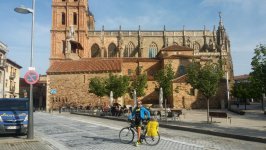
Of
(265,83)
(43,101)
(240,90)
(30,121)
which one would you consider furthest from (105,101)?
(30,121)

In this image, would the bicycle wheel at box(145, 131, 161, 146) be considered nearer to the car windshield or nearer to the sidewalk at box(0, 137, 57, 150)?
the sidewalk at box(0, 137, 57, 150)

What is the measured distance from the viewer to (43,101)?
7075 cm

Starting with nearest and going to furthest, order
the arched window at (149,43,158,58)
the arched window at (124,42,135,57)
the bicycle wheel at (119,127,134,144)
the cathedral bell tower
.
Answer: the bicycle wheel at (119,127,134,144)
the cathedral bell tower
the arched window at (124,42,135,57)
the arched window at (149,43,158,58)

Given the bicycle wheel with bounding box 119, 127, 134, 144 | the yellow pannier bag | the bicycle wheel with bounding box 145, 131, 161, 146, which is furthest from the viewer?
the bicycle wheel with bounding box 119, 127, 134, 144

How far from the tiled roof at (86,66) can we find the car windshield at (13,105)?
3603 cm

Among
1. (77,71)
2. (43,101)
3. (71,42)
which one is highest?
(71,42)

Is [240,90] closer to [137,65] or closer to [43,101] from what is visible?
[137,65]

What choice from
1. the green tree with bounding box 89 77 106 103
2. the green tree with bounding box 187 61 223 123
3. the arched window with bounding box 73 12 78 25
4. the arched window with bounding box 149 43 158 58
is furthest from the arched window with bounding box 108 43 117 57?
the green tree with bounding box 187 61 223 123

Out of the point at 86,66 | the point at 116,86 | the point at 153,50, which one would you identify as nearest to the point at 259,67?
the point at 116,86

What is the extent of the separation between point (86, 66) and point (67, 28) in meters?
13.8

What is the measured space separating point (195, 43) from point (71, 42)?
29.5 metres

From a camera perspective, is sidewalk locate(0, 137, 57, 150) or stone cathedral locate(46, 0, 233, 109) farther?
stone cathedral locate(46, 0, 233, 109)

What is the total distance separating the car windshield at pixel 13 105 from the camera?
14056 mm

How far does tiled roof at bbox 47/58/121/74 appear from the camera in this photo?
51.7m
